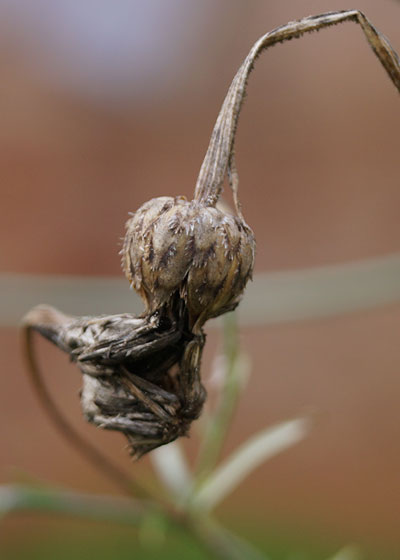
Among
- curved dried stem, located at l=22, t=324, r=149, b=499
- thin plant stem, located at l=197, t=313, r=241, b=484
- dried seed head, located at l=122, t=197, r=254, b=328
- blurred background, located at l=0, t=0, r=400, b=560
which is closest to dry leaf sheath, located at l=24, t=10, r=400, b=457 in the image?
dried seed head, located at l=122, t=197, r=254, b=328

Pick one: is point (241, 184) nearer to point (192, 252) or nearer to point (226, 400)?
point (226, 400)

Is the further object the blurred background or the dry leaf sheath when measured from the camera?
the blurred background

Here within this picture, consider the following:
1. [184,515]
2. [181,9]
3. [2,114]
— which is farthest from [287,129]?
[184,515]

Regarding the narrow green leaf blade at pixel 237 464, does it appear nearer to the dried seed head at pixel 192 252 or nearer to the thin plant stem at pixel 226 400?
the thin plant stem at pixel 226 400

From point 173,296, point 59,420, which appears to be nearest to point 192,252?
point 173,296

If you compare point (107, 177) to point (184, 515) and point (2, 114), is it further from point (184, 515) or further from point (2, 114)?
point (184, 515)

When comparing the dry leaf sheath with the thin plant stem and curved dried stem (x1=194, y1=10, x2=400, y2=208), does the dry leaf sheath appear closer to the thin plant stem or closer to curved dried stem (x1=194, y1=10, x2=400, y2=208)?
curved dried stem (x1=194, y1=10, x2=400, y2=208)
